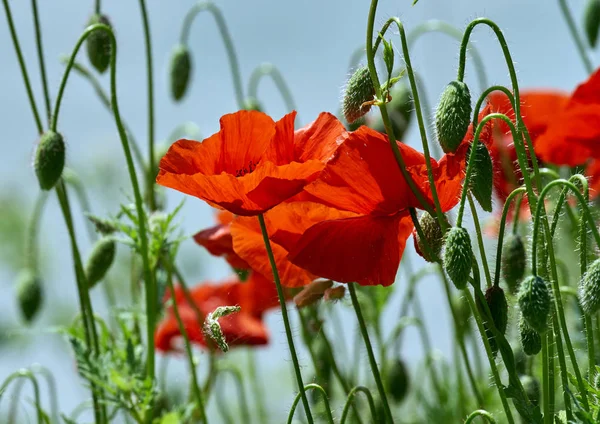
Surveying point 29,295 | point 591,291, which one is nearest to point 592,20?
point 591,291

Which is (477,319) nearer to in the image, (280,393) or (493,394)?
(493,394)

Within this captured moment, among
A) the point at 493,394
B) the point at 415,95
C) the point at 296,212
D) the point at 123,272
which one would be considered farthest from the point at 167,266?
the point at 123,272

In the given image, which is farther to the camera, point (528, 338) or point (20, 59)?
point (20, 59)

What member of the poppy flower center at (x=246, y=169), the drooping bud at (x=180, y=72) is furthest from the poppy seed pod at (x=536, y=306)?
the drooping bud at (x=180, y=72)

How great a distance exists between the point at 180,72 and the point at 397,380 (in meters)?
0.77

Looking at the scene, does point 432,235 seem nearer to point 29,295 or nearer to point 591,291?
point 591,291

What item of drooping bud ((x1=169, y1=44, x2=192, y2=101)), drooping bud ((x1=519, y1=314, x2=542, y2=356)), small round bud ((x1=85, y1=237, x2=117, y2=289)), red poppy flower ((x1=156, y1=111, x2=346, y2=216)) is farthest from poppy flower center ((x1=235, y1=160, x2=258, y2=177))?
drooping bud ((x1=169, y1=44, x2=192, y2=101))

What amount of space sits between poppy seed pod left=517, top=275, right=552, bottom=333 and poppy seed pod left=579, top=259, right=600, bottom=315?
0.09m

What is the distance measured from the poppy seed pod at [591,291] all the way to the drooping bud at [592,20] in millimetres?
898

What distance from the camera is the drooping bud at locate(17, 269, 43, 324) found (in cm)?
217

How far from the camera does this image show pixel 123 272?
3.60 m

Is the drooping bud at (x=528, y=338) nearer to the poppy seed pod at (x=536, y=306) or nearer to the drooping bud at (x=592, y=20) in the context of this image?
the poppy seed pod at (x=536, y=306)

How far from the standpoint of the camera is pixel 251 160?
1336mm

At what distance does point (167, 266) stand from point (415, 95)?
74 cm
